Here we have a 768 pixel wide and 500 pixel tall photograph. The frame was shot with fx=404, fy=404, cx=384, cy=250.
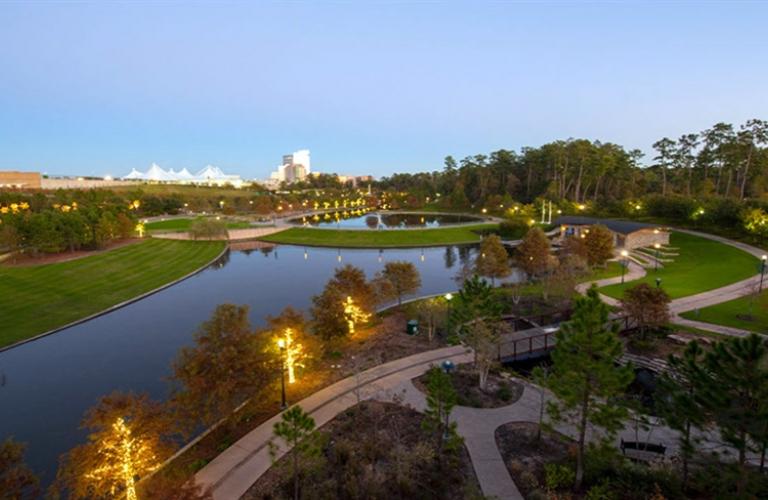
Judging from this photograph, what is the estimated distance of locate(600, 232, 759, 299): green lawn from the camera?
36.4 metres

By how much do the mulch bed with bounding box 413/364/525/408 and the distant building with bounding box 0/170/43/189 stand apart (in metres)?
193

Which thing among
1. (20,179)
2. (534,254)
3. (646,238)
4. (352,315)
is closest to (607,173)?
(646,238)

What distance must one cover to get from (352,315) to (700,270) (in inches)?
1551

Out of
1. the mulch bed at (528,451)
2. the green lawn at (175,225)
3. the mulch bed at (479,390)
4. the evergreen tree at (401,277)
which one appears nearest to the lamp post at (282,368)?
the mulch bed at (479,390)

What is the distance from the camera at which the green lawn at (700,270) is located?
36.4 meters

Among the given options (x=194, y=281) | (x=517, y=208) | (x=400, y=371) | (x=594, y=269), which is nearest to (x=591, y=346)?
(x=400, y=371)

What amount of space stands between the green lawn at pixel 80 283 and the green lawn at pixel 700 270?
46.1 metres

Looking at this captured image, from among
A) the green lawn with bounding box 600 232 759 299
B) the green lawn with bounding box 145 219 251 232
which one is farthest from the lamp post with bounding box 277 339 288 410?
the green lawn with bounding box 145 219 251 232

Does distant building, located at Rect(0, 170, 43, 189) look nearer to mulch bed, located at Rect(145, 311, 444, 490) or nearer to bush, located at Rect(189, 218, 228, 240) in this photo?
bush, located at Rect(189, 218, 228, 240)

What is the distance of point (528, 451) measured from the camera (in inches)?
595

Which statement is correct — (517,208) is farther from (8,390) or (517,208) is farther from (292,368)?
(8,390)

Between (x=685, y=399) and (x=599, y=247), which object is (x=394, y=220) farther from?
(x=685, y=399)

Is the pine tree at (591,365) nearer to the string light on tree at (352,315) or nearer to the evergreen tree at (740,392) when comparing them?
the evergreen tree at (740,392)

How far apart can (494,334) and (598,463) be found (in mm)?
8129
